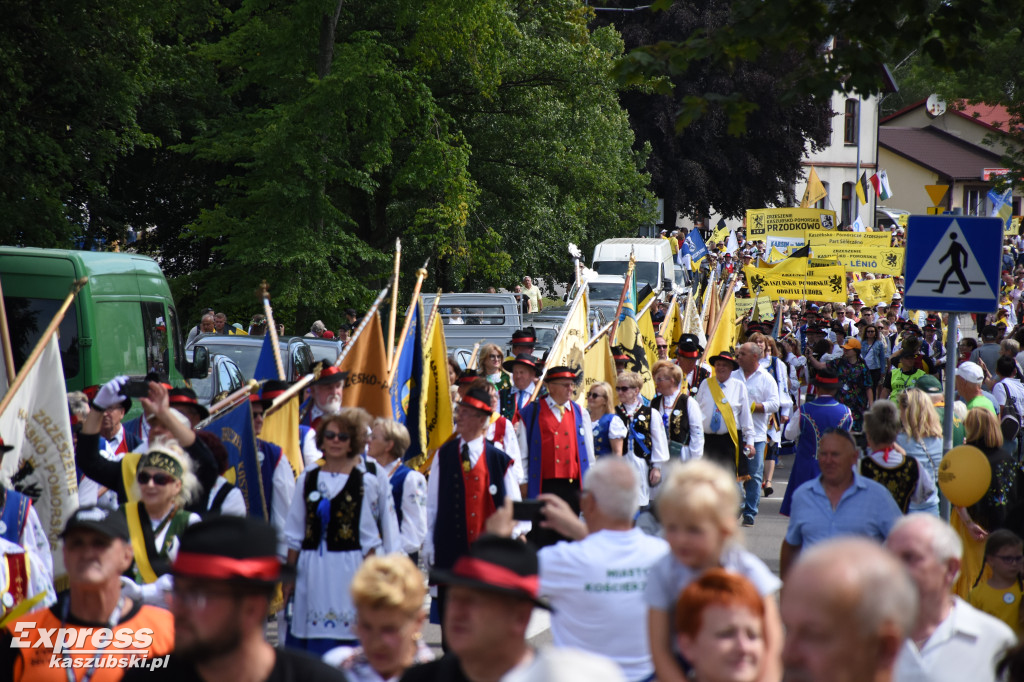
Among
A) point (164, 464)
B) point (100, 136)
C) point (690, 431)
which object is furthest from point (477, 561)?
point (100, 136)

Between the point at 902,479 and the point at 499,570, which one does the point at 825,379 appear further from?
the point at 499,570

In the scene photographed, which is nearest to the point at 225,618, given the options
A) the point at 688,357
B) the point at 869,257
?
the point at 688,357

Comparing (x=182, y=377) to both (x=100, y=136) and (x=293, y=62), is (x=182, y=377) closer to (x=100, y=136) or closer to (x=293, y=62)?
(x=100, y=136)

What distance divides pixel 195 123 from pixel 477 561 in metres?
21.7

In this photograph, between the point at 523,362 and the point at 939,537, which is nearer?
the point at 939,537

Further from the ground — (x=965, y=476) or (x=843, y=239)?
(x=843, y=239)

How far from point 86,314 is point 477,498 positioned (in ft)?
23.4

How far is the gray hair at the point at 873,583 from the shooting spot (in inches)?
111

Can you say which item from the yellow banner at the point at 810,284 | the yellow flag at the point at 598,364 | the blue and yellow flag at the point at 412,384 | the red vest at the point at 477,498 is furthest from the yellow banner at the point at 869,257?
the red vest at the point at 477,498

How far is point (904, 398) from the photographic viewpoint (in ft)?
26.8

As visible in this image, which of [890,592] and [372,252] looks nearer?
[890,592]

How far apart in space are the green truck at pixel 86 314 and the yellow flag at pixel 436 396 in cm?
393

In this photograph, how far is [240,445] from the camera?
25.0 feet

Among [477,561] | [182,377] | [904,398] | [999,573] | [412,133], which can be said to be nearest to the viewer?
[477,561]
